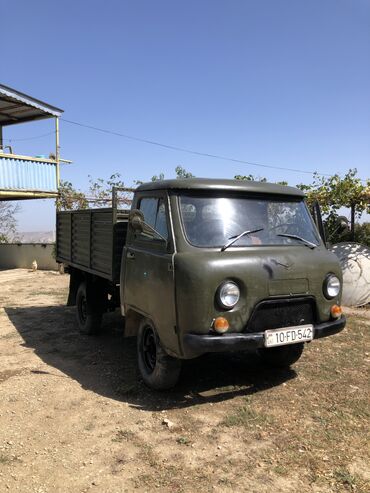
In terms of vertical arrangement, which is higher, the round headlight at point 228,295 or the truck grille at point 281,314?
the round headlight at point 228,295

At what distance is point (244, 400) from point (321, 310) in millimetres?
1134

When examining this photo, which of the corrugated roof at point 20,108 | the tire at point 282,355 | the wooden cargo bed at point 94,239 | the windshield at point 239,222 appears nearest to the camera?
the windshield at point 239,222

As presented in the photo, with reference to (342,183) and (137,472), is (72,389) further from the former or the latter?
(342,183)

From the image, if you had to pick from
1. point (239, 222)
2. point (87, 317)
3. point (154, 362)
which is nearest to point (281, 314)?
point (239, 222)

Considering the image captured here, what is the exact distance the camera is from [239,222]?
4293 mm

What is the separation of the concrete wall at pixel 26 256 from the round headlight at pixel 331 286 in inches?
557

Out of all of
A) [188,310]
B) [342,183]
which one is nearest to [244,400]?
[188,310]

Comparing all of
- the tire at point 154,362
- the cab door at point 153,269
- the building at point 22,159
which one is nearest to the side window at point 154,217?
the cab door at point 153,269

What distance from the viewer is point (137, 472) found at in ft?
10.4

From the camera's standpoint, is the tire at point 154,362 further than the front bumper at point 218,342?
Yes

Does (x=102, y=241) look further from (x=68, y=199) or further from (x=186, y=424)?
(x=68, y=199)

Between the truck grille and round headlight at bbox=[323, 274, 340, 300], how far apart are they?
0.19 meters

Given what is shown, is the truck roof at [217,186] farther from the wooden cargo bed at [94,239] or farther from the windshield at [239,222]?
the wooden cargo bed at [94,239]

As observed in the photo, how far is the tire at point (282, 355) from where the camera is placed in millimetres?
5051
